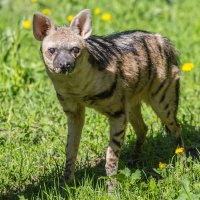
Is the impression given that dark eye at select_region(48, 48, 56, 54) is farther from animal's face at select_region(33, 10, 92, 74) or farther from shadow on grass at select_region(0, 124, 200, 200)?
shadow on grass at select_region(0, 124, 200, 200)

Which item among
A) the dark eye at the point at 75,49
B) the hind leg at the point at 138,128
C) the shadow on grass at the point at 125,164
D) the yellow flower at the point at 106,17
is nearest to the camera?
the dark eye at the point at 75,49

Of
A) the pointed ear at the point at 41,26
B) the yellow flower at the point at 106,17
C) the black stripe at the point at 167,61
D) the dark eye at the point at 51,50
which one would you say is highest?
the yellow flower at the point at 106,17

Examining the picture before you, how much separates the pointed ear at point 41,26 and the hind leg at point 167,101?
1.35 meters

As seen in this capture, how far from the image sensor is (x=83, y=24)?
615 cm

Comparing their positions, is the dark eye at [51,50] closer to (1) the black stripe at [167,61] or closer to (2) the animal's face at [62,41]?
(2) the animal's face at [62,41]

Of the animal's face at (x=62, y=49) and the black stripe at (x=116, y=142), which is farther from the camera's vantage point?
the black stripe at (x=116, y=142)

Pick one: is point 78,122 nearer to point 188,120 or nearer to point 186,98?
point 188,120

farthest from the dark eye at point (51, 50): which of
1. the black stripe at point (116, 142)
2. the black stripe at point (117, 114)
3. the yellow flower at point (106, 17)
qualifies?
the yellow flower at point (106, 17)

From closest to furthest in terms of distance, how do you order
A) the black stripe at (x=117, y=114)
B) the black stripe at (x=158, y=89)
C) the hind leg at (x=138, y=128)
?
1. the black stripe at (x=117, y=114)
2. the black stripe at (x=158, y=89)
3. the hind leg at (x=138, y=128)

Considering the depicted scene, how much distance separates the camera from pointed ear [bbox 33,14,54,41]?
6117 mm

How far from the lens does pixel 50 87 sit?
872 centimetres

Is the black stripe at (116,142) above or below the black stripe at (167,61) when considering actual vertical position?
below

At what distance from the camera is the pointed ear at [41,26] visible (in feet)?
20.1

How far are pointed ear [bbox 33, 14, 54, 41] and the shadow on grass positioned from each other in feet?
4.34
